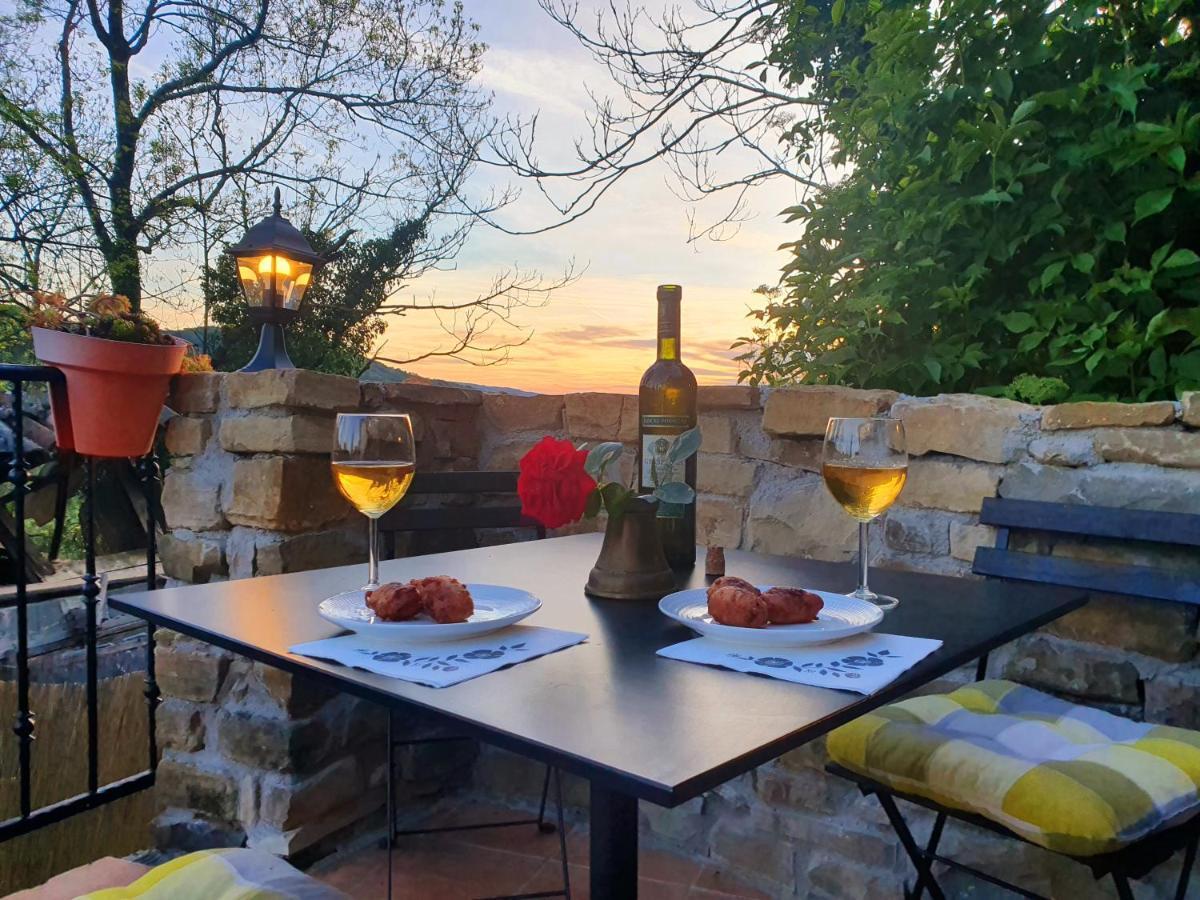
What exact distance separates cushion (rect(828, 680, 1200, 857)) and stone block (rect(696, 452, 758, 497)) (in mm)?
767

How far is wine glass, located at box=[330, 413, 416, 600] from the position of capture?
1122mm

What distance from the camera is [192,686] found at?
2.02 m

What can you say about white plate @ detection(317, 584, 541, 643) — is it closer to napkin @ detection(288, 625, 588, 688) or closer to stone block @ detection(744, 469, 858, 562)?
A: napkin @ detection(288, 625, 588, 688)

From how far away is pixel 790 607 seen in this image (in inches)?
37.7

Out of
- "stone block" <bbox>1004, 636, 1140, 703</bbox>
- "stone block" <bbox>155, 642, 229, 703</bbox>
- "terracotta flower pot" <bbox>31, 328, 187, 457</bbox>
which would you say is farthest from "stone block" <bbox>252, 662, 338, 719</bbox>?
"stone block" <bbox>1004, 636, 1140, 703</bbox>

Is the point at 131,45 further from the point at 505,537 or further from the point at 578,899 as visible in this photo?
the point at 578,899

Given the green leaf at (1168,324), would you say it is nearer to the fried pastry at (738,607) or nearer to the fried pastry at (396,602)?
the fried pastry at (738,607)

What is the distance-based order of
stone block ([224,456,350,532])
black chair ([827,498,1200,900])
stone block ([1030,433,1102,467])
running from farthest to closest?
stone block ([224,456,350,532]) < stone block ([1030,433,1102,467]) < black chair ([827,498,1200,900])

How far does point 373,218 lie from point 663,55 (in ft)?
16.2

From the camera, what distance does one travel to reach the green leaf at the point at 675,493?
1.11 m

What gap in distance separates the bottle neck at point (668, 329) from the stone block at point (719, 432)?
697mm

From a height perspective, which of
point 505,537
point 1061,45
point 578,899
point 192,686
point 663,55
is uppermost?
point 663,55

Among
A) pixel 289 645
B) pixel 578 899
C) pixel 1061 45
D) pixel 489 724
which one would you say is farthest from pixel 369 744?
pixel 1061 45

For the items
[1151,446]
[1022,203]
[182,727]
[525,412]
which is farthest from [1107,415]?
[182,727]
